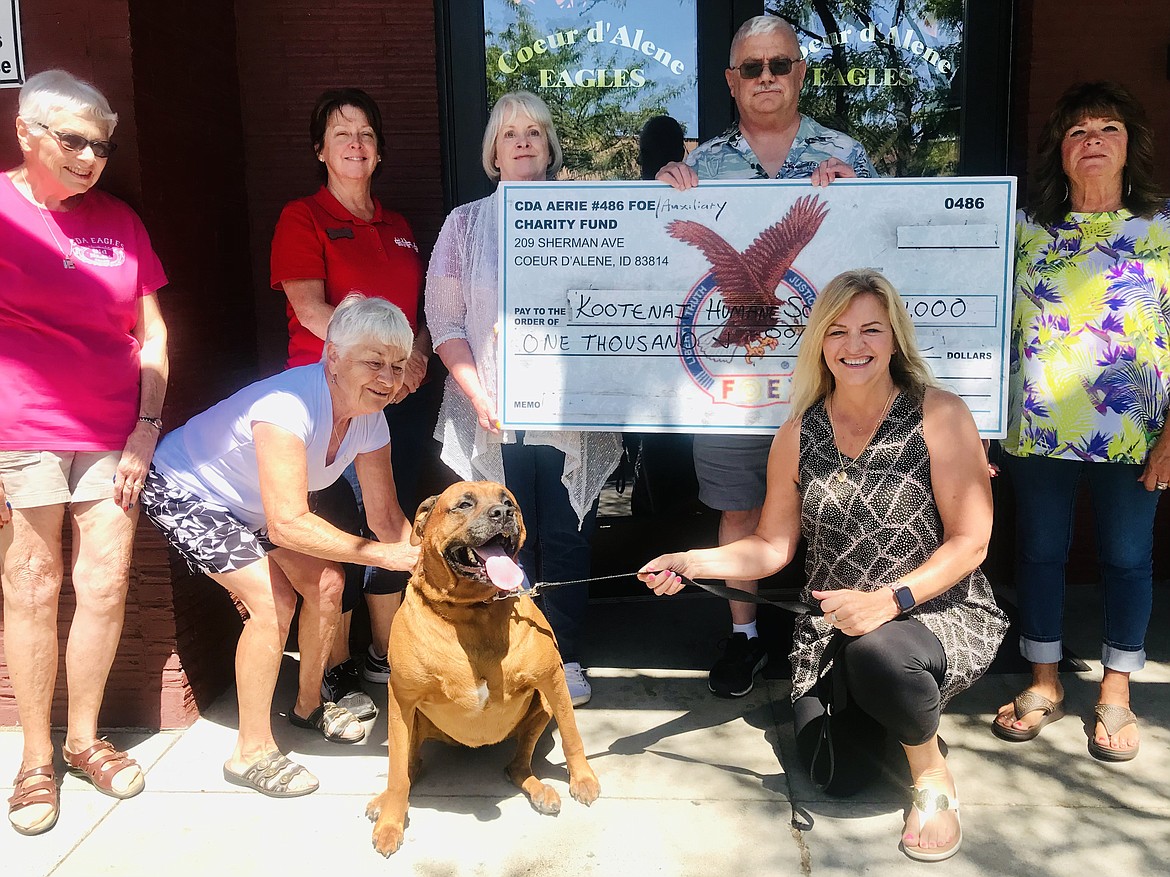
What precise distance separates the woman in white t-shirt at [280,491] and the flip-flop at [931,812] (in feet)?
5.22

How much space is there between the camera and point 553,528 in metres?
3.62

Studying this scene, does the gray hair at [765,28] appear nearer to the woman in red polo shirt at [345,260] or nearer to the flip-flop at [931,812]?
the woman in red polo shirt at [345,260]

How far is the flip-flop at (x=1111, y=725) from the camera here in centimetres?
319

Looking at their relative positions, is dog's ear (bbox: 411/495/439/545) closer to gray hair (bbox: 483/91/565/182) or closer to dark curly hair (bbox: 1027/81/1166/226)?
gray hair (bbox: 483/91/565/182)

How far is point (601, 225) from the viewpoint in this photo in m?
3.49

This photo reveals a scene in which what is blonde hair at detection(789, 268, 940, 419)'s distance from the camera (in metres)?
2.90

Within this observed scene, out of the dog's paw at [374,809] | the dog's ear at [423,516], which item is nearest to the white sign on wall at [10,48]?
the dog's ear at [423,516]

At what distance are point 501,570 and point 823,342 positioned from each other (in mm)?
1165

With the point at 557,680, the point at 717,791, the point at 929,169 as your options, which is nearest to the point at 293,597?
the point at 557,680

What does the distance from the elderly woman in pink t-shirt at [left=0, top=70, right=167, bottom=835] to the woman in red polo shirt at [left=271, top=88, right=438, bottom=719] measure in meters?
0.49

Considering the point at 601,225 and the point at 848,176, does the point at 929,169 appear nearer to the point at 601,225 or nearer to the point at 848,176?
the point at 848,176

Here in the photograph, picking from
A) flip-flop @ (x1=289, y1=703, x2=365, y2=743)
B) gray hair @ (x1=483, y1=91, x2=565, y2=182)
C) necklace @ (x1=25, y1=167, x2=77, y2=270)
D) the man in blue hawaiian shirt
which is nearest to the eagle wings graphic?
the man in blue hawaiian shirt

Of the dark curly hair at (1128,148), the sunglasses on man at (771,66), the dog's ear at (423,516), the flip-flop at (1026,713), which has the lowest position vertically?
the flip-flop at (1026,713)

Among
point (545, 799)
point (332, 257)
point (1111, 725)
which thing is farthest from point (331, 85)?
point (1111, 725)
